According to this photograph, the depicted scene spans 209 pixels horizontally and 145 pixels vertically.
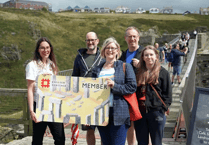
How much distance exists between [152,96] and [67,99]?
121cm

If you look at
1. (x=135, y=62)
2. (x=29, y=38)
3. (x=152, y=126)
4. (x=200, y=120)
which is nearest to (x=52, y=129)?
(x=152, y=126)

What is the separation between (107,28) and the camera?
5266 centimetres

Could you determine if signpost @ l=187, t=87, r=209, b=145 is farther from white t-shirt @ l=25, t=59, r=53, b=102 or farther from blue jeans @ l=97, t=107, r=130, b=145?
white t-shirt @ l=25, t=59, r=53, b=102

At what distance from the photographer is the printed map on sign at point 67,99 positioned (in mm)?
3250

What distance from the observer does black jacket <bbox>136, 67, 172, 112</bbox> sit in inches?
127

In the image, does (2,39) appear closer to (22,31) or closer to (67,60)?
(22,31)

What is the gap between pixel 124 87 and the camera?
9.72 feet

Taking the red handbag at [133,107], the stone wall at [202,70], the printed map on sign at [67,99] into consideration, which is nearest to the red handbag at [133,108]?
the red handbag at [133,107]

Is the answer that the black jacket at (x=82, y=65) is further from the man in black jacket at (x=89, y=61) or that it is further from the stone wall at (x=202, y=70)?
the stone wall at (x=202, y=70)

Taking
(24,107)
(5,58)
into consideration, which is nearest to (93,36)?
(24,107)

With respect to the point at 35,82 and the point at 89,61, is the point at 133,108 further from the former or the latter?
the point at 35,82

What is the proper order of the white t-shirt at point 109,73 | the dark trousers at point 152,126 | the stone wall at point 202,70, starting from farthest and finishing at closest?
the stone wall at point 202,70 → the dark trousers at point 152,126 → the white t-shirt at point 109,73

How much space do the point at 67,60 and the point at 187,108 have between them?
25.0m

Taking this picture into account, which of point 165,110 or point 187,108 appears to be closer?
point 165,110
